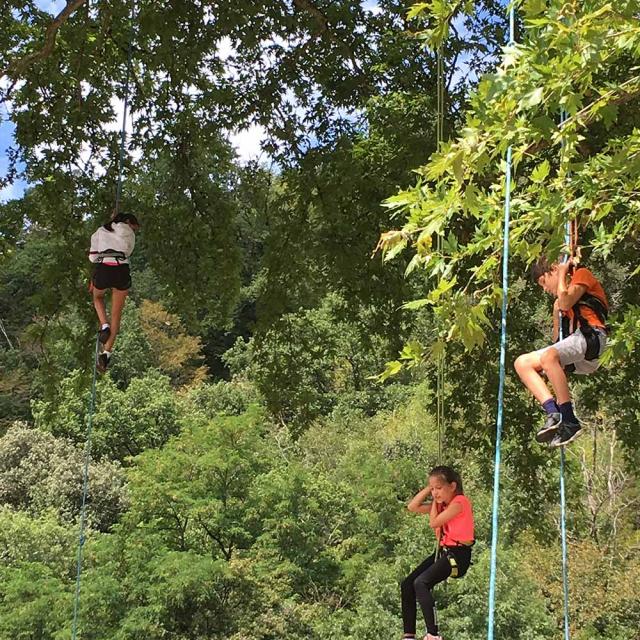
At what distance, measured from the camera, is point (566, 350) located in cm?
341

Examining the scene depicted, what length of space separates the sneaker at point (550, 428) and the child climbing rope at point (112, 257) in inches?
132

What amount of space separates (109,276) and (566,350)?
11.4ft

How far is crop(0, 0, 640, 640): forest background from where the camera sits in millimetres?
3367

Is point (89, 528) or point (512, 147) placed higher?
point (512, 147)

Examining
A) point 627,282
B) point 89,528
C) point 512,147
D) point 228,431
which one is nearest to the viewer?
point 512,147

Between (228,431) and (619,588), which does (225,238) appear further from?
(619,588)

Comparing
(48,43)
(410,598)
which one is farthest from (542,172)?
(48,43)

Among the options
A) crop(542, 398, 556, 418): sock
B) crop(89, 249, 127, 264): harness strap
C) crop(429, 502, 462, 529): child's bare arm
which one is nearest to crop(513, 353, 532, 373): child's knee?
crop(542, 398, 556, 418): sock

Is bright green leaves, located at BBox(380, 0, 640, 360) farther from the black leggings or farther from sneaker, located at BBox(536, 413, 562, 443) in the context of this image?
the black leggings

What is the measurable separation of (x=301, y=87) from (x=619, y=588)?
12857mm

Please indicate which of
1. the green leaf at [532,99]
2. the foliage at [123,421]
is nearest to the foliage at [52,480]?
the foliage at [123,421]

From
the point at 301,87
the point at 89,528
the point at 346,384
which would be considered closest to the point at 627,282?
the point at 301,87

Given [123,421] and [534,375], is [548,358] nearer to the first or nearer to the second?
[534,375]

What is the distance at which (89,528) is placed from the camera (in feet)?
71.1
